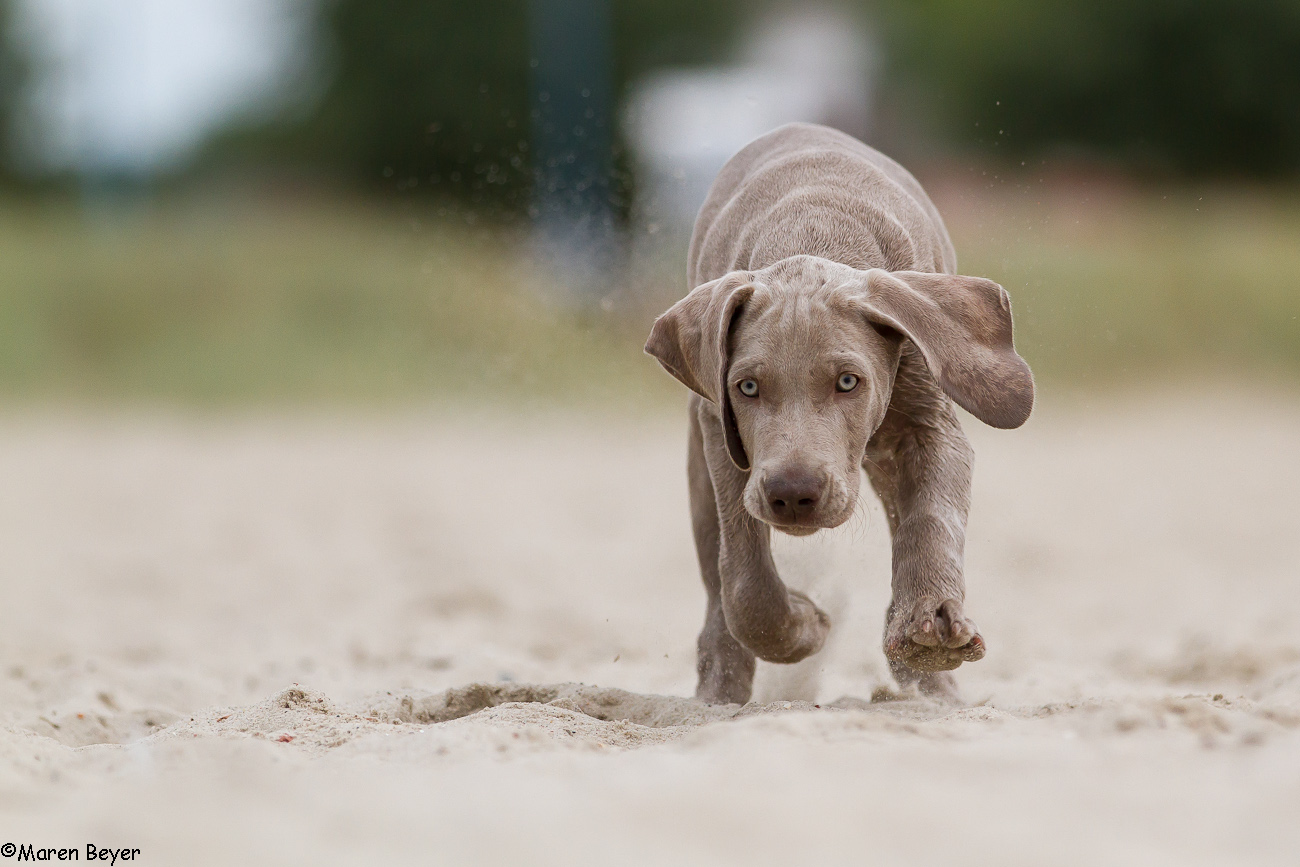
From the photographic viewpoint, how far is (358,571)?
885 cm

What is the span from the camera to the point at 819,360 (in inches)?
161

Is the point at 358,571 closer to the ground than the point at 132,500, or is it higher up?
closer to the ground

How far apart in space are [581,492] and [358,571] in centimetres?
366

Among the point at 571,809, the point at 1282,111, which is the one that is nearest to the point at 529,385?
the point at 571,809

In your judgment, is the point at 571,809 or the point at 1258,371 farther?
the point at 1258,371

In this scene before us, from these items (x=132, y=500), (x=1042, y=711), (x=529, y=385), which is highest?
(x=529, y=385)

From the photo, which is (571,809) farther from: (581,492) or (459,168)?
(459,168)

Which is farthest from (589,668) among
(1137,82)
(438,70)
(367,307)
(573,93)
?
(438,70)

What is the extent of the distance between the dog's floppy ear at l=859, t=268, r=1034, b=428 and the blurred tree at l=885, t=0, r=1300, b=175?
20.6 metres

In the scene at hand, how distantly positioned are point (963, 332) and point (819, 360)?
50 cm

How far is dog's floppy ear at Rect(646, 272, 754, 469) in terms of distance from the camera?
4238 mm

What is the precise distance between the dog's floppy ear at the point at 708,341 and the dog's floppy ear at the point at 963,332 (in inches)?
15.1

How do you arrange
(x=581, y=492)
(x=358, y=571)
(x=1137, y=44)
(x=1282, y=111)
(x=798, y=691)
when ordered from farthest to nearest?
(x=1137, y=44)
(x=1282, y=111)
(x=581, y=492)
(x=358, y=571)
(x=798, y=691)

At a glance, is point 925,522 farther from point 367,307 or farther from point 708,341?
point 367,307
